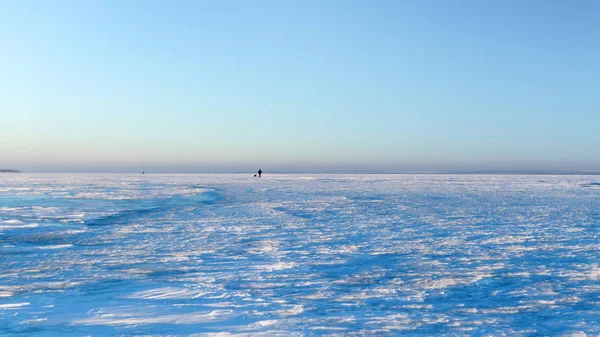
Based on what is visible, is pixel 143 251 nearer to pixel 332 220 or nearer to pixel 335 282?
pixel 335 282

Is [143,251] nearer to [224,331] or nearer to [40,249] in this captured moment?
[40,249]

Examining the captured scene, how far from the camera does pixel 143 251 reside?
22.3ft

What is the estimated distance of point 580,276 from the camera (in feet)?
17.0

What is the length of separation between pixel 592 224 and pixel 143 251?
843cm

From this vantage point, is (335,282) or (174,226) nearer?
(335,282)

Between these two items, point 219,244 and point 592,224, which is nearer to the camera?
point 219,244

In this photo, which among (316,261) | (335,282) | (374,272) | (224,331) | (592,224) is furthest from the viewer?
(592,224)

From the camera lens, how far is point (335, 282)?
5.06 meters

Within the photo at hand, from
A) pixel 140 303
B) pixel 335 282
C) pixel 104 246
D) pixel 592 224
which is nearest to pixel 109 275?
pixel 140 303

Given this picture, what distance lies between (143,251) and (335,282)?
3.13m

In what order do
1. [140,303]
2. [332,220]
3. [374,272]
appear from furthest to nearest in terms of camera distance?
1. [332,220]
2. [374,272]
3. [140,303]

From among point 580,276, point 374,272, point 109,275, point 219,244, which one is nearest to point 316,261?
point 374,272

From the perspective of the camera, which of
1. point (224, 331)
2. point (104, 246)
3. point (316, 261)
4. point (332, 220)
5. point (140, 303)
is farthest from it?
point (332, 220)

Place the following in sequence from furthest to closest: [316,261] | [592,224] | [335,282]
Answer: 1. [592,224]
2. [316,261]
3. [335,282]
